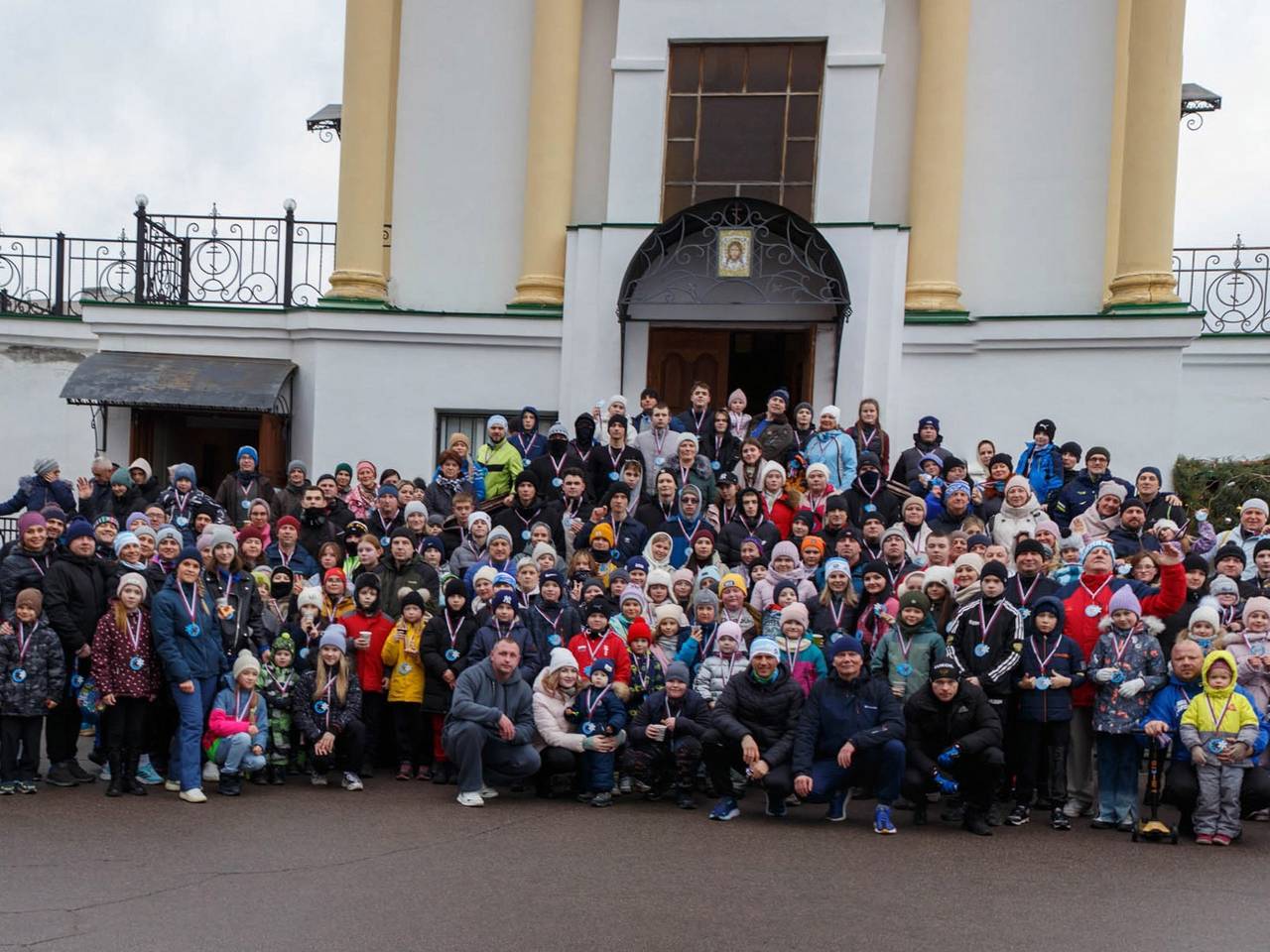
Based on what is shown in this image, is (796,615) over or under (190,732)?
over

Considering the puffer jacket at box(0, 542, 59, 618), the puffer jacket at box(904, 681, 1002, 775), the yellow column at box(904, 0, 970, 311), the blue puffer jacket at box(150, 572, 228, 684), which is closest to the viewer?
the puffer jacket at box(904, 681, 1002, 775)

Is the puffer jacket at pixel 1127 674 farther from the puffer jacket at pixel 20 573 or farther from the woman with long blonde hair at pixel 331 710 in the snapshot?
the puffer jacket at pixel 20 573

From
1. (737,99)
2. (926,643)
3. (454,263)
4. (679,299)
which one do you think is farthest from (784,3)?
(926,643)

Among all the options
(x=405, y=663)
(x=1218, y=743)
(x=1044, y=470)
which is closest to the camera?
(x=1218, y=743)

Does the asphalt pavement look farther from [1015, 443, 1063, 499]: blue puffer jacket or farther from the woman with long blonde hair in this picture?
[1015, 443, 1063, 499]: blue puffer jacket

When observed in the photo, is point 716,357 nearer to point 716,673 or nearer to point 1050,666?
point 716,673

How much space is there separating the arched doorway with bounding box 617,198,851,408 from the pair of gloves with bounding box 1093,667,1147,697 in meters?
7.41

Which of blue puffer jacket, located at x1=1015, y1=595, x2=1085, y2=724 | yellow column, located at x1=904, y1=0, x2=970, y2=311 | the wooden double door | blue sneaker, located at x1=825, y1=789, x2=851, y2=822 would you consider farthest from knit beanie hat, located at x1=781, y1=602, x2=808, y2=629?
yellow column, located at x1=904, y1=0, x2=970, y2=311

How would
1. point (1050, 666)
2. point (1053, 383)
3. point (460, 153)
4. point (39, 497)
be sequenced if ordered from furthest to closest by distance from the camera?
point (460, 153)
point (1053, 383)
point (39, 497)
point (1050, 666)

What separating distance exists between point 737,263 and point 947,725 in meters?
8.13

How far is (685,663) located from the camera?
9.95 metres

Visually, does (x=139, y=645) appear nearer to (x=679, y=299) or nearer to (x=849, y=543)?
(x=849, y=543)

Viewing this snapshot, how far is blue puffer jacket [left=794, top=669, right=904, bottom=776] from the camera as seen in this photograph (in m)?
9.12

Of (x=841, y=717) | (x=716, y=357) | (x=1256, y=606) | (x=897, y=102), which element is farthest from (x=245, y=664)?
(x=897, y=102)
